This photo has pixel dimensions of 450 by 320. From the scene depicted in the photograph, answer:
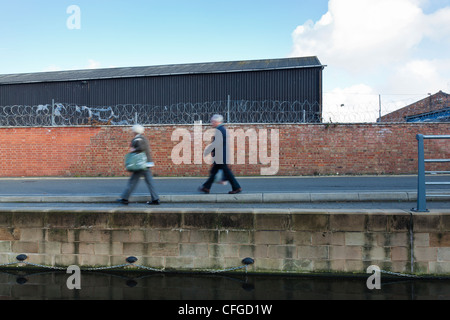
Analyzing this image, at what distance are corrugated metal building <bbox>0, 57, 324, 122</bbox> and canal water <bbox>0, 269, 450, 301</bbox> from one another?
476 inches

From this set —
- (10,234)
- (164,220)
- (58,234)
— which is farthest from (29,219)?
(164,220)

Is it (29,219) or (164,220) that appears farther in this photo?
(29,219)

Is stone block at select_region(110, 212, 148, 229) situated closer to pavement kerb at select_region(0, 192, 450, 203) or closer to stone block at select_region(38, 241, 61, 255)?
stone block at select_region(38, 241, 61, 255)

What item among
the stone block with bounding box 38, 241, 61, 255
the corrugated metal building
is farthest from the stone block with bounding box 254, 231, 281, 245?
the corrugated metal building

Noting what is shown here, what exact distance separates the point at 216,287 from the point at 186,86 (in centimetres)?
1474

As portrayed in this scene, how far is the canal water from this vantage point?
4.76 m

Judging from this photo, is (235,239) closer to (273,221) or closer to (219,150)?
(273,221)

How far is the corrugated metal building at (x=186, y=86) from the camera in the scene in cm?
1742

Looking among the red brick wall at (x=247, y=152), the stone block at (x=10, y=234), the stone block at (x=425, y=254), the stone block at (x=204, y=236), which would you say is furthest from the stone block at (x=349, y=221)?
the red brick wall at (x=247, y=152)

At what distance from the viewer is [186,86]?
18.4 metres

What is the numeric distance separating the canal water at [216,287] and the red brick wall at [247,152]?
27.1 feet

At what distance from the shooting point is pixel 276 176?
13.0m
